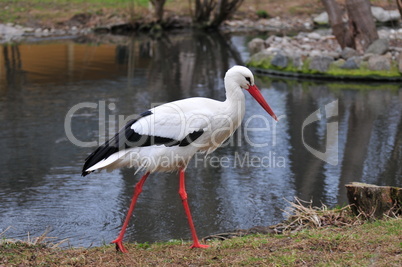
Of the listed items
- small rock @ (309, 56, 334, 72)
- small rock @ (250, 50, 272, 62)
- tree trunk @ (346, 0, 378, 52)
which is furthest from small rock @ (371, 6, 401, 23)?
small rock @ (309, 56, 334, 72)

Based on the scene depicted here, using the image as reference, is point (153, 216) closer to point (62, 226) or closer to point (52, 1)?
point (62, 226)

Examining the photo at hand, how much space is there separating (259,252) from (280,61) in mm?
12775

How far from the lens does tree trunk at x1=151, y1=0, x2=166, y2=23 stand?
94.9 feet

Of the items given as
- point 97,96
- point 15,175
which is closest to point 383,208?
point 15,175

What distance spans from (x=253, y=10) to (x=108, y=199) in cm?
2729

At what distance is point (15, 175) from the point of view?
30.1 ft

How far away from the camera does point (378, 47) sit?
16.7 m

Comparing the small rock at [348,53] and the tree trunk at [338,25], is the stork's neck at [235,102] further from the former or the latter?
the tree trunk at [338,25]

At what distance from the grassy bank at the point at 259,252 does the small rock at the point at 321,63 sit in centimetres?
1123

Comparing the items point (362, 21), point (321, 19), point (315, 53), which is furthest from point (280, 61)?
point (321, 19)

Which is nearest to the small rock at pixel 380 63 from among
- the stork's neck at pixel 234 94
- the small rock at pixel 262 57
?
the small rock at pixel 262 57

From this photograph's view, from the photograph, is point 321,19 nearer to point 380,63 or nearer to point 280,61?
point 280,61

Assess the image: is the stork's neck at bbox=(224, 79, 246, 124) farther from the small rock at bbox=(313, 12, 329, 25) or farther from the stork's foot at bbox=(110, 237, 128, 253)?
the small rock at bbox=(313, 12, 329, 25)

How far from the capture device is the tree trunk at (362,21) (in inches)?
683
